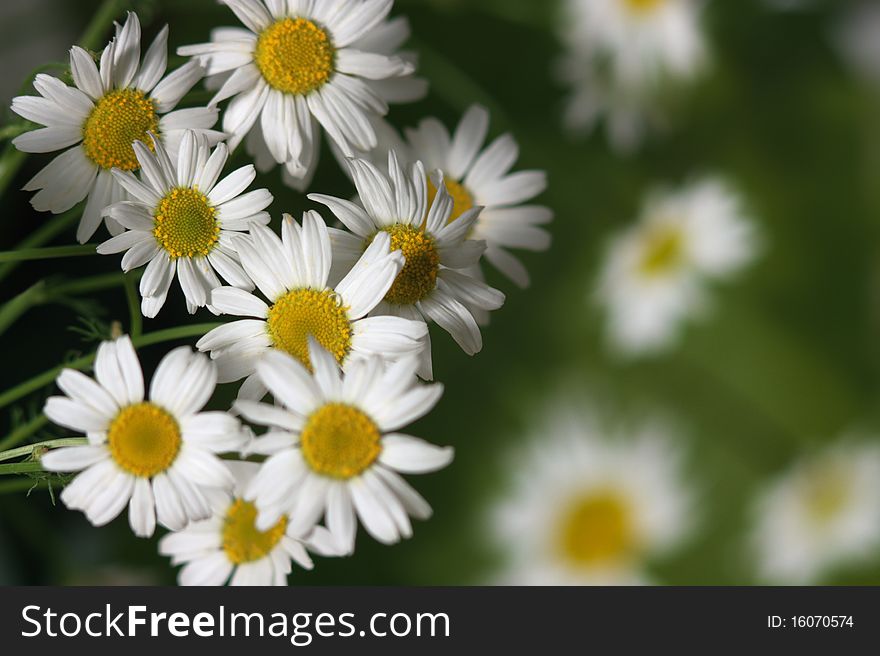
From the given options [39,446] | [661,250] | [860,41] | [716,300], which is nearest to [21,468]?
[39,446]

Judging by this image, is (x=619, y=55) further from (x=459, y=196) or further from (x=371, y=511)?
(x=371, y=511)

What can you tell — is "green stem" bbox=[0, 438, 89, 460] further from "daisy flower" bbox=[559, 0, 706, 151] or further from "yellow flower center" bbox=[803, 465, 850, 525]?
"yellow flower center" bbox=[803, 465, 850, 525]

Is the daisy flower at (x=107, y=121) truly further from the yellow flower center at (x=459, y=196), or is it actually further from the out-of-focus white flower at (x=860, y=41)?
the out-of-focus white flower at (x=860, y=41)

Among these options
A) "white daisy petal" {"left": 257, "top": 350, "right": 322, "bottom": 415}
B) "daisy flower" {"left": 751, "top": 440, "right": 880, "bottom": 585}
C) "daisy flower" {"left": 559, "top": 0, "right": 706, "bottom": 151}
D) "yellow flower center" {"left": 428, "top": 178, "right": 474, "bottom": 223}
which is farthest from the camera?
"daisy flower" {"left": 751, "top": 440, "right": 880, "bottom": 585}

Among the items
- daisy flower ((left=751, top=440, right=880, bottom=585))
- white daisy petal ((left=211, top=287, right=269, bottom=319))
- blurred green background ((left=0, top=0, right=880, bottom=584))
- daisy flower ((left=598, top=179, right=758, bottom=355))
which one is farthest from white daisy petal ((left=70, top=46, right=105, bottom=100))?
daisy flower ((left=751, top=440, right=880, bottom=585))

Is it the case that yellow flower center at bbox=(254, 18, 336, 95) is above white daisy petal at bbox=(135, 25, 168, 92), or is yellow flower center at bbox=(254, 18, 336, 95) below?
above

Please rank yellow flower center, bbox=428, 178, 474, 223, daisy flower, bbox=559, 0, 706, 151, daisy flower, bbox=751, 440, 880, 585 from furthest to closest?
daisy flower, bbox=751, 440, 880, 585, daisy flower, bbox=559, 0, 706, 151, yellow flower center, bbox=428, 178, 474, 223

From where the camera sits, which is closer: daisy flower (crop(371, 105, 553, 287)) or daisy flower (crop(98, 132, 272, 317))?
daisy flower (crop(98, 132, 272, 317))
